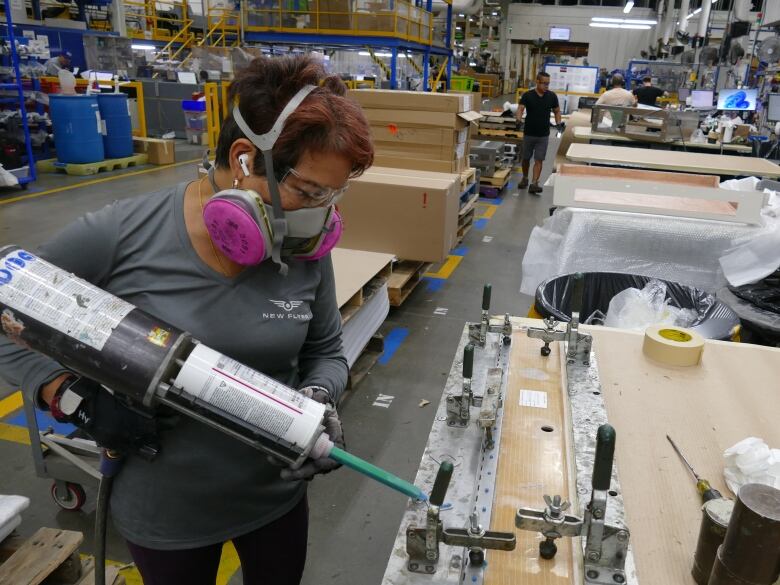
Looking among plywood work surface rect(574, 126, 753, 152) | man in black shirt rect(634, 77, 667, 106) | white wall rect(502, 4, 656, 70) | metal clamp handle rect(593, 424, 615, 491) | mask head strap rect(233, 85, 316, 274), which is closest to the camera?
metal clamp handle rect(593, 424, 615, 491)

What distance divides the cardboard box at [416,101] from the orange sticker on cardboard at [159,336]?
401cm

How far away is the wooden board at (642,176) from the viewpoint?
367 centimetres

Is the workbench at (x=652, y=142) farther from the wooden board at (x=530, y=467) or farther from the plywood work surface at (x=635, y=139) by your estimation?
the wooden board at (x=530, y=467)

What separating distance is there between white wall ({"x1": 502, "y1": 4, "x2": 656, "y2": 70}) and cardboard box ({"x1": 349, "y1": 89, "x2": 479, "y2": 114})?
22.7 meters

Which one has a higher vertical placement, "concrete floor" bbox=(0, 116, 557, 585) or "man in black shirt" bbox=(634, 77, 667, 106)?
"man in black shirt" bbox=(634, 77, 667, 106)

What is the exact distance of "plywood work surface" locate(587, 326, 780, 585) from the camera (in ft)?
3.65

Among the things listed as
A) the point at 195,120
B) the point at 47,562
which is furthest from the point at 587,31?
the point at 47,562

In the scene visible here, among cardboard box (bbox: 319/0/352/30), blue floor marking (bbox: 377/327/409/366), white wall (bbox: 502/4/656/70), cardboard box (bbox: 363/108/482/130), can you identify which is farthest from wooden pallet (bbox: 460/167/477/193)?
white wall (bbox: 502/4/656/70)

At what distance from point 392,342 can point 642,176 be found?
1.98 m

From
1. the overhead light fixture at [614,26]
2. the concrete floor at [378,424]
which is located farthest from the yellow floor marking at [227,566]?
the overhead light fixture at [614,26]

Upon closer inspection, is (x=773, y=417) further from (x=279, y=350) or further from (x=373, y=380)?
(x=373, y=380)

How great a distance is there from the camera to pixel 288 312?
121 centimetres

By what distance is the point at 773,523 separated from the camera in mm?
786

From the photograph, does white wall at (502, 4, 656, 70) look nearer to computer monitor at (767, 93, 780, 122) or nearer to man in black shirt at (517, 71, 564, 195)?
man in black shirt at (517, 71, 564, 195)
